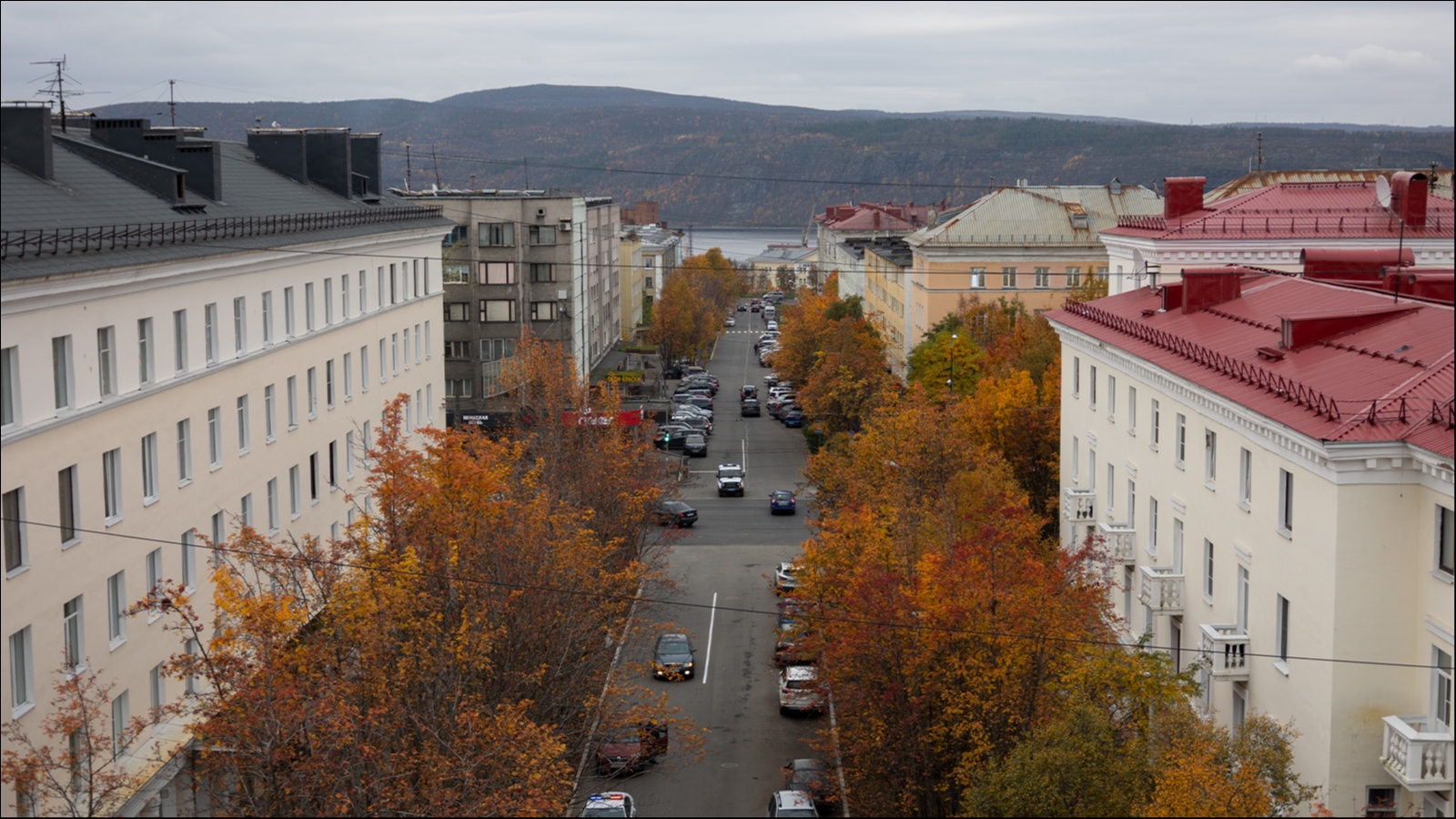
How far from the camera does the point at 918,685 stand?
86.0 feet

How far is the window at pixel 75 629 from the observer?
2702 centimetres

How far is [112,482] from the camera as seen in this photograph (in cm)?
2970

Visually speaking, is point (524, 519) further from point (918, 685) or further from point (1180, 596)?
point (1180, 596)

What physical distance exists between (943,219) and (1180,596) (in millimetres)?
70526

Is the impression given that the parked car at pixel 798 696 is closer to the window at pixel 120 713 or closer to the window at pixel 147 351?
the window at pixel 120 713

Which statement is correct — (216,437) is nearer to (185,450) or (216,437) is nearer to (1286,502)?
(185,450)

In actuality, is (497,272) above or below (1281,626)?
above

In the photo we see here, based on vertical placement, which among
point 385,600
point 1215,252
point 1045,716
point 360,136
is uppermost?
point 360,136

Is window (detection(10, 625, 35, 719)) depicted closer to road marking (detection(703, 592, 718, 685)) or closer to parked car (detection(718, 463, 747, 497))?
road marking (detection(703, 592, 718, 685))

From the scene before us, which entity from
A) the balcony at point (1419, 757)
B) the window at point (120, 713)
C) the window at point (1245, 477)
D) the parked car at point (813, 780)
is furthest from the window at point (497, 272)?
the balcony at point (1419, 757)

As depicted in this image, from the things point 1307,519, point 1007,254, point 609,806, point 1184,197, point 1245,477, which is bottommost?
point 609,806

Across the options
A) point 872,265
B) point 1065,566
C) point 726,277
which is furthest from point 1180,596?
point 726,277

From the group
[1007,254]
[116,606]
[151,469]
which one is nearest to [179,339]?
[151,469]

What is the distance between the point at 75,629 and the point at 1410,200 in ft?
138
